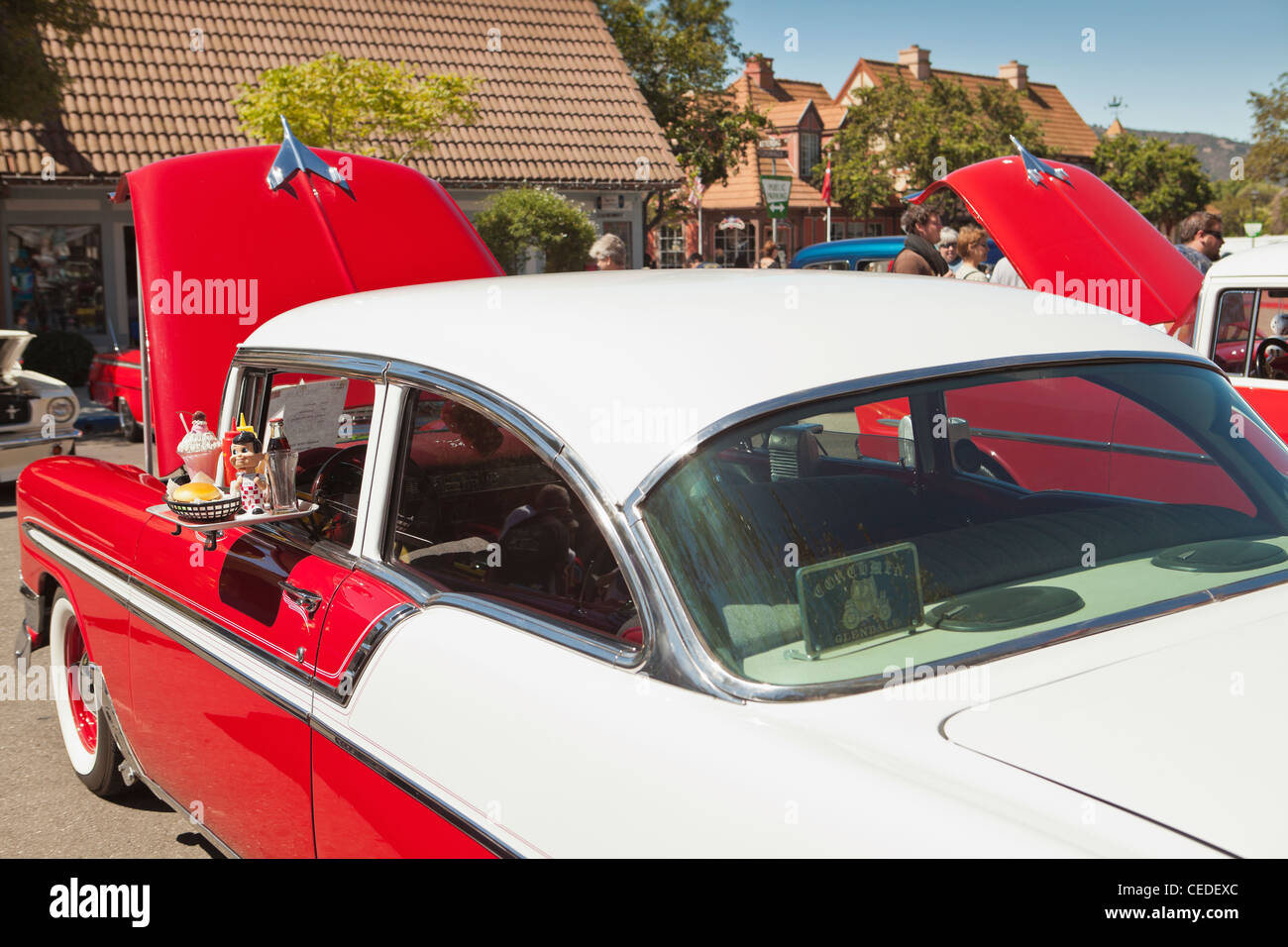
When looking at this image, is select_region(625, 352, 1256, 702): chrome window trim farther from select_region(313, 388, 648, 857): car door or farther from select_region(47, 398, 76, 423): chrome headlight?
select_region(47, 398, 76, 423): chrome headlight

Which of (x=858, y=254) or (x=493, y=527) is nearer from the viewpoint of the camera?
(x=493, y=527)

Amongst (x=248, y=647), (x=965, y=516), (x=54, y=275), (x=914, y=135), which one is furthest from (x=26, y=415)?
(x=914, y=135)

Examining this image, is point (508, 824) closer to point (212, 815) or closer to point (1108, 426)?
point (212, 815)

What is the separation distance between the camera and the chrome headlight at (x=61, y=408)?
10.7m

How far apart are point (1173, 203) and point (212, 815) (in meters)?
66.1

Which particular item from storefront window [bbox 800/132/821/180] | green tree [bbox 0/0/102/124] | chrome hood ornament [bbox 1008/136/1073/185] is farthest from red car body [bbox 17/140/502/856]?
storefront window [bbox 800/132/821/180]

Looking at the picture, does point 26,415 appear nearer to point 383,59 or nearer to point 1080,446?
point 1080,446

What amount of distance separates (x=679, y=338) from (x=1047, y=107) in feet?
238

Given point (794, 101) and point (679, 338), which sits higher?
point (794, 101)

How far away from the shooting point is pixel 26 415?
10578mm

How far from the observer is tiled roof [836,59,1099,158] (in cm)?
6290

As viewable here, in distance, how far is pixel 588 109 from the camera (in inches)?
987

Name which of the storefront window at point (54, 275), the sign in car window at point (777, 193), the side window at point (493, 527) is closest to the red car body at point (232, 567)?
the side window at point (493, 527)

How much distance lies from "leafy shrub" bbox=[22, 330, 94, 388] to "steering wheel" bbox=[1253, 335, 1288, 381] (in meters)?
16.8
